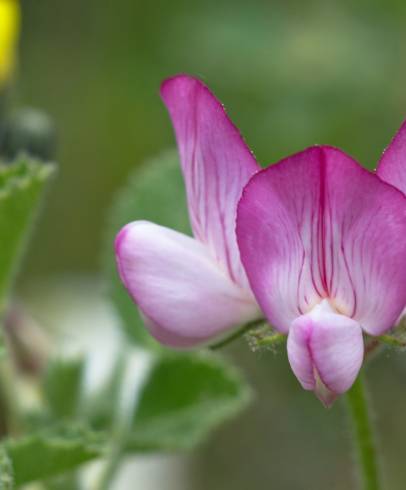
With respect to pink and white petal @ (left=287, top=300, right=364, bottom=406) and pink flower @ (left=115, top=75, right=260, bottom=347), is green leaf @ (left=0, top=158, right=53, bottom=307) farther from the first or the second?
pink and white petal @ (left=287, top=300, right=364, bottom=406)

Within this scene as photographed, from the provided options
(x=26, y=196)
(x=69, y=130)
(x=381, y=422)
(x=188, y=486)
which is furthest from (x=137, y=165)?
(x=26, y=196)

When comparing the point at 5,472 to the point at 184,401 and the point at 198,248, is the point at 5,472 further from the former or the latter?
the point at 184,401

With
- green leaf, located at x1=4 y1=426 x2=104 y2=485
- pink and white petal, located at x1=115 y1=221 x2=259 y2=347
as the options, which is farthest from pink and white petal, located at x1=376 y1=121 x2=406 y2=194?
green leaf, located at x1=4 y1=426 x2=104 y2=485

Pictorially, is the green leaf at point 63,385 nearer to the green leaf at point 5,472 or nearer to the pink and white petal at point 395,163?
the green leaf at point 5,472

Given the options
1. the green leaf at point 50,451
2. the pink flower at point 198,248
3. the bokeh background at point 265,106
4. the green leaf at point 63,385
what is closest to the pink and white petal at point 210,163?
the pink flower at point 198,248

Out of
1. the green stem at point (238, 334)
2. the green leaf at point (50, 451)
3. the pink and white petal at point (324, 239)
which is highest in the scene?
the pink and white petal at point (324, 239)

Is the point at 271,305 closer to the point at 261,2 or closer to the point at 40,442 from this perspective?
the point at 40,442
